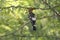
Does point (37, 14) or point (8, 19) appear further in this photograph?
point (8, 19)

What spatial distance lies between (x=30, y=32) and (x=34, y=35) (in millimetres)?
146

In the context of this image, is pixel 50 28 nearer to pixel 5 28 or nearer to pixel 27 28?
pixel 27 28

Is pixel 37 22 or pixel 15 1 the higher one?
pixel 15 1

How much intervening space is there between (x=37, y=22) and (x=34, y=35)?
0.51 ft

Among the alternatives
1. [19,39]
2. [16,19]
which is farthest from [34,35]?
[16,19]

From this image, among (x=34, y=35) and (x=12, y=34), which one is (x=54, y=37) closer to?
(x=34, y=35)

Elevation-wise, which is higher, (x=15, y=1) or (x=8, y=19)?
(x=15, y=1)

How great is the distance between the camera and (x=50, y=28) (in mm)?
1844

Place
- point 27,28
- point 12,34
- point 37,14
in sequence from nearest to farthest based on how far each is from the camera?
point 12,34
point 37,14
point 27,28

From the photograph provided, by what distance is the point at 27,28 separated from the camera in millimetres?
1816

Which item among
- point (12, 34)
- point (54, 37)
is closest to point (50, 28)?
point (54, 37)

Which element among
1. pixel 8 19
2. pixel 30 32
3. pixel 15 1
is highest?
pixel 15 1

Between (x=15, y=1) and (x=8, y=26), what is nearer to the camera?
(x=15, y=1)

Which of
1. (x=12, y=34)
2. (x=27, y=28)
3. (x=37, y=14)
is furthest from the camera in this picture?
(x=27, y=28)
